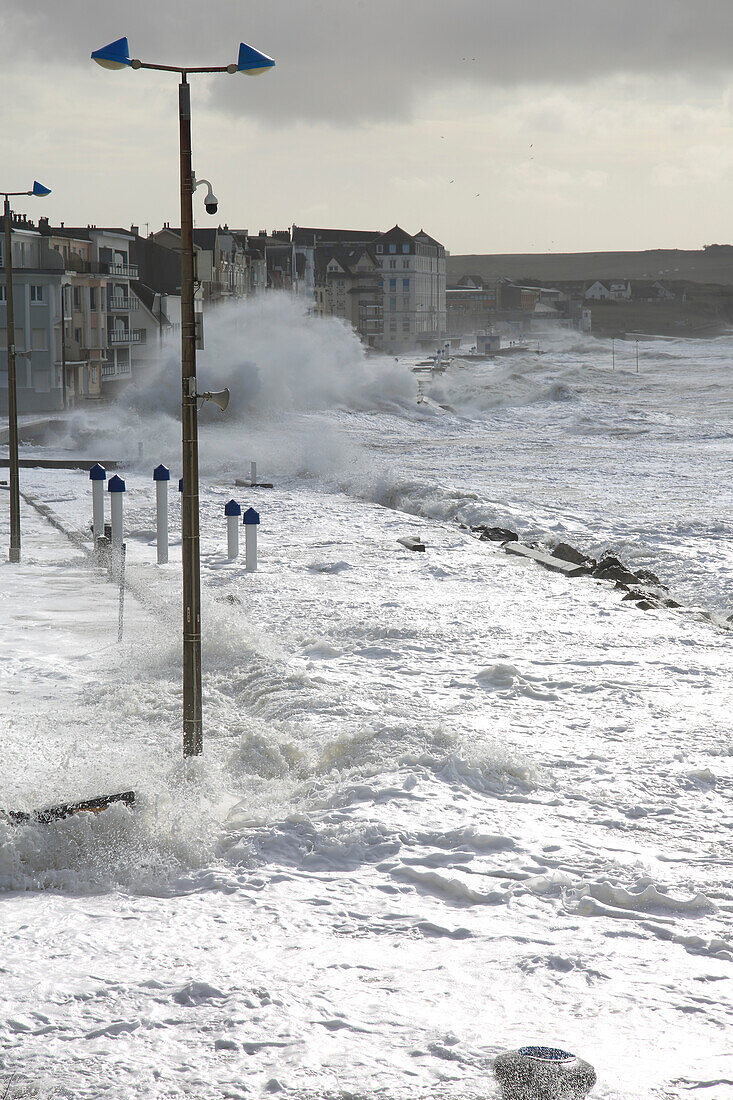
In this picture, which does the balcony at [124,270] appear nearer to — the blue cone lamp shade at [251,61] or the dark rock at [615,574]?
the dark rock at [615,574]

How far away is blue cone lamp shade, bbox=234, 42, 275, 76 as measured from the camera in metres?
7.61

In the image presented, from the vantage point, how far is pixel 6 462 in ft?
107

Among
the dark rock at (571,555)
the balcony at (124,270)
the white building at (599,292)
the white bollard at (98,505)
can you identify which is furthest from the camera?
the white building at (599,292)

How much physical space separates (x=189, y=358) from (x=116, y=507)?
958 centimetres

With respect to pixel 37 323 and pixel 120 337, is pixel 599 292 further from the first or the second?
pixel 37 323

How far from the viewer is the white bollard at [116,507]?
17297 mm

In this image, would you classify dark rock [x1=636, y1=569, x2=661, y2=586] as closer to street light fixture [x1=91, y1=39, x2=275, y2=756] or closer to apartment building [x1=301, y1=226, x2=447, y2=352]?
street light fixture [x1=91, y1=39, x2=275, y2=756]

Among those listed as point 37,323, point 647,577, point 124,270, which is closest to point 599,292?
point 124,270

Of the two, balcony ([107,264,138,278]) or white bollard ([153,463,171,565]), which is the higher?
balcony ([107,264,138,278])

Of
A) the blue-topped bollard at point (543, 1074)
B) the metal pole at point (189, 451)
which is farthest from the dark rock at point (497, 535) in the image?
the blue-topped bollard at point (543, 1074)

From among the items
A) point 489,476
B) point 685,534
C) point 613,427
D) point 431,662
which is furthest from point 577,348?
point 431,662

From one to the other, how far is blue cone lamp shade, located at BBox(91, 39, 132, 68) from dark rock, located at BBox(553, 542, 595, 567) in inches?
554

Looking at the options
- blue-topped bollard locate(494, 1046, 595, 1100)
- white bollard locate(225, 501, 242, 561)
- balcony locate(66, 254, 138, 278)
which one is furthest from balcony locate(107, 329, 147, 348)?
blue-topped bollard locate(494, 1046, 595, 1100)

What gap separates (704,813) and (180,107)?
6.63m
